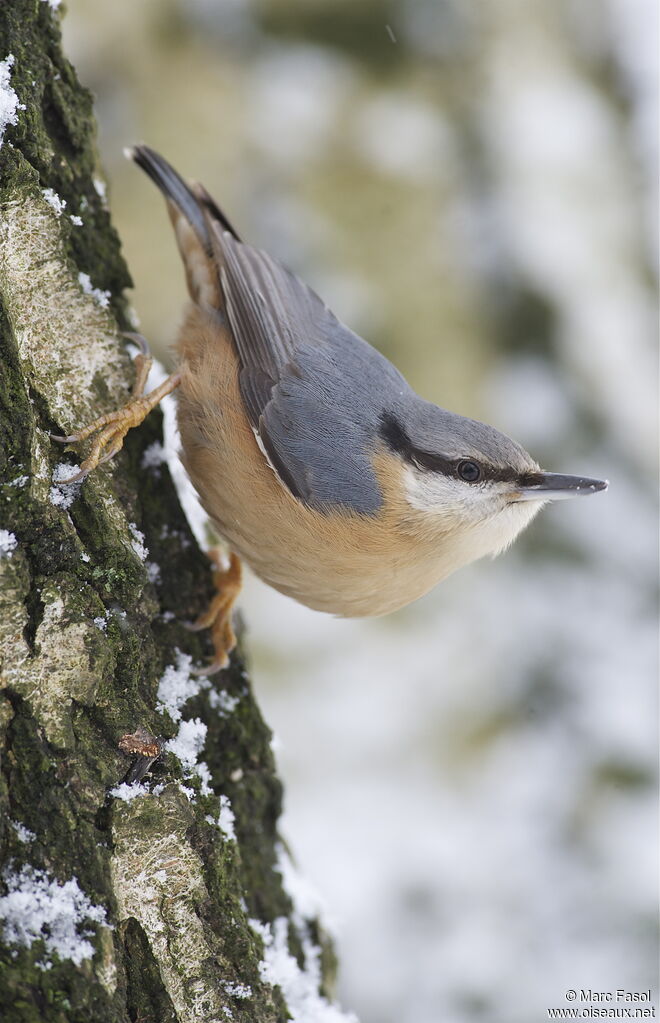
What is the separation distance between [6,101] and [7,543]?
0.97 m

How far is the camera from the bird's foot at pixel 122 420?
81.8 inches

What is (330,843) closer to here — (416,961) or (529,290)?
(416,961)

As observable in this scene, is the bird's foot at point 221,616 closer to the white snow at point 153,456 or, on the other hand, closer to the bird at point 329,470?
the bird at point 329,470

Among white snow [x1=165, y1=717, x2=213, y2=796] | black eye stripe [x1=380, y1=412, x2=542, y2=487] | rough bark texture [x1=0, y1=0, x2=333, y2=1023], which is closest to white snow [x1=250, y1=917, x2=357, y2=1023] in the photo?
rough bark texture [x1=0, y1=0, x2=333, y2=1023]

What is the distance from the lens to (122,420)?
228cm

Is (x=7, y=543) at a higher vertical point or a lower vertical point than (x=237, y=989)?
higher

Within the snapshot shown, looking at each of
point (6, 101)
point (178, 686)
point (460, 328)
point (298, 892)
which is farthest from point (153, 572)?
point (460, 328)

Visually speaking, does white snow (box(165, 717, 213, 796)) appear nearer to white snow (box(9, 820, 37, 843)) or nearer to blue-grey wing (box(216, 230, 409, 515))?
white snow (box(9, 820, 37, 843))

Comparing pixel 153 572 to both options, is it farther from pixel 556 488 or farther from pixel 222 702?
pixel 556 488

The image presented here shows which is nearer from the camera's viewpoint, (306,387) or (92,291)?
(92,291)

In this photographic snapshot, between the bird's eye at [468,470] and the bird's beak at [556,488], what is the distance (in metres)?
0.13

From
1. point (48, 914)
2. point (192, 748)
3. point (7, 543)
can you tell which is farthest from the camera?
point (192, 748)

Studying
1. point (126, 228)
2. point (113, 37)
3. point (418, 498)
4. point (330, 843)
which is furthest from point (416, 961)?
point (113, 37)

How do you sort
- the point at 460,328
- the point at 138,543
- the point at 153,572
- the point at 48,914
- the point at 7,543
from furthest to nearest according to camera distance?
1. the point at 460,328
2. the point at 153,572
3. the point at 138,543
4. the point at 7,543
5. the point at 48,914
